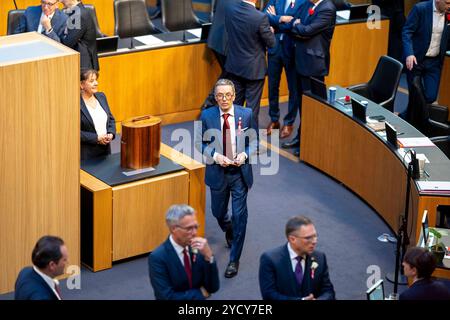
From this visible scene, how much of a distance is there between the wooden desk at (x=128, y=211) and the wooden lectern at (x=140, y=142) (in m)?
0.19

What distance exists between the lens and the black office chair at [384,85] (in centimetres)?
1017

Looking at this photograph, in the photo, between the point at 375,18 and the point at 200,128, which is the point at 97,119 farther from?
the point at 375,18

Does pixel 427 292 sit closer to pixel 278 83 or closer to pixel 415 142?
pixel 415 142

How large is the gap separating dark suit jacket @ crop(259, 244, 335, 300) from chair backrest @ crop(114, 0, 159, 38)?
21.1ft

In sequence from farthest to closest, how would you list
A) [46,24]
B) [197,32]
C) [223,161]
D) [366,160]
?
[197,32] → [46,24] → [366,160] → [223,161]

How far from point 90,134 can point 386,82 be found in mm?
3629

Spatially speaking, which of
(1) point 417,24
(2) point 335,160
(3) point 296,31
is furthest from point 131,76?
(1) point 417,24

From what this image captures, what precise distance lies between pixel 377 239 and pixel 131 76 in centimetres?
353

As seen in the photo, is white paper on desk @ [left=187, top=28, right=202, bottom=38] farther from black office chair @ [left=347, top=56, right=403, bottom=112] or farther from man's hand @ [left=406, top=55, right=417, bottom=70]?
man's hand @ [left=406, top=55, right=417, bottom=70]

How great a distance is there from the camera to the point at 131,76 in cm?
1067

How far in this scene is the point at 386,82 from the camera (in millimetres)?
10328

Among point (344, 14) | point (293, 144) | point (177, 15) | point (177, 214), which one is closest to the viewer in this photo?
point (177, 214)

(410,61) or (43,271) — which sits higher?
(410,61)

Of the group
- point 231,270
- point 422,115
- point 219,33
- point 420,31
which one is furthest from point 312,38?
point 231,270
